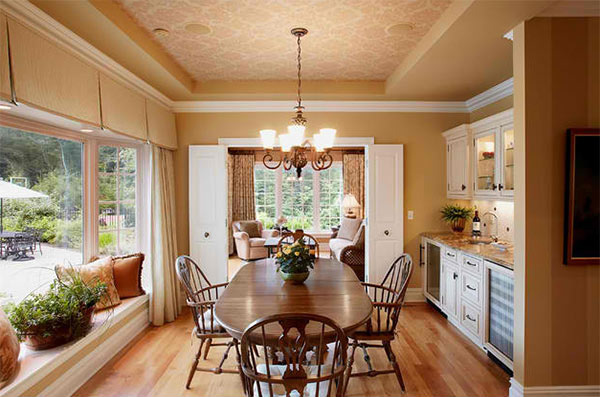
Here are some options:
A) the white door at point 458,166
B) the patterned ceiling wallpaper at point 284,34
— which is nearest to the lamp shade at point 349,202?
the white door at point 458,166

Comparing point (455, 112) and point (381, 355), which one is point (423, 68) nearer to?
point (455, 112)

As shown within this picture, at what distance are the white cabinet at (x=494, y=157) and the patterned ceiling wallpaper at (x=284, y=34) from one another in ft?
3.95

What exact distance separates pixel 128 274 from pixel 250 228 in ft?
13.7

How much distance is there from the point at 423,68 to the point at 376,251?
2282 millimetres

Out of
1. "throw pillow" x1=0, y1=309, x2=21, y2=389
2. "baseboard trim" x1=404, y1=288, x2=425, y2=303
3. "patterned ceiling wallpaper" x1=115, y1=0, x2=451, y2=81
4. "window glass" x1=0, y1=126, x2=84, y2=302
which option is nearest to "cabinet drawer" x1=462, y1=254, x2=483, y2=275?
"baseboard trim" x1=404, y1=288, x2=425, y2=303

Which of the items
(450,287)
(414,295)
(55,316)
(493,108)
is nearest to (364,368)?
(450,287)

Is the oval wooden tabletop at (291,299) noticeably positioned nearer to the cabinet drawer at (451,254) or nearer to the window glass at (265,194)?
the cabinet drawer at (451,254)

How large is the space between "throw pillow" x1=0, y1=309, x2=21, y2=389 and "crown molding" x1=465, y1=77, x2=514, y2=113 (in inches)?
189

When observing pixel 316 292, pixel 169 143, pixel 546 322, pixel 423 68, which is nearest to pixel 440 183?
pixel 423 68

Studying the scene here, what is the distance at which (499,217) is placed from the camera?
386 cm

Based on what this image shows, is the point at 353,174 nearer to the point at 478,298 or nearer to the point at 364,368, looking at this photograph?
the point at 478,298

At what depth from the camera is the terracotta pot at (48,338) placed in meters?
2.34

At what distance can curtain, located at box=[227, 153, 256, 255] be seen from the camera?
27.8 feet

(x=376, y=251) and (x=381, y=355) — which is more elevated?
(x=376, y=251)
